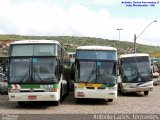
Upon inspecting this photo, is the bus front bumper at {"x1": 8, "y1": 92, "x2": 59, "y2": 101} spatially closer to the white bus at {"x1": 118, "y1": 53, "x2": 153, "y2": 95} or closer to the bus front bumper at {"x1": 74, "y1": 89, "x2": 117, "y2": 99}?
the bus front bumper at {"x1": 74, "y1": 89, "x2": 117, "y2": 99}

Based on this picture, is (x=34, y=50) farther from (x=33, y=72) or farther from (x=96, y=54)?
(x=96, y=54)

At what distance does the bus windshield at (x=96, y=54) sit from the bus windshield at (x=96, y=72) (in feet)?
0.99

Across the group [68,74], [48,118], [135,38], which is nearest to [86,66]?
[68,74]

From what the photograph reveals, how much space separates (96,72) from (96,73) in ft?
0.17

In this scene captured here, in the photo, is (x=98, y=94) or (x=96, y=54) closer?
(x=98, y=94)

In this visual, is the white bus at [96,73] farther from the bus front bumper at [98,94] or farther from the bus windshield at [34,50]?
the bus windshield at [34,50]

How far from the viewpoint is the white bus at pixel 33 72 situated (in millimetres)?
20516

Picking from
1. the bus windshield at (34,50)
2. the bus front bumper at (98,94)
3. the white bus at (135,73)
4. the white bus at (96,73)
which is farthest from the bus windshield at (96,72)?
the white bus at (135,73)

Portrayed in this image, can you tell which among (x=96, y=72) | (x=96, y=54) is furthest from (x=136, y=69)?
(x=96, y=72)

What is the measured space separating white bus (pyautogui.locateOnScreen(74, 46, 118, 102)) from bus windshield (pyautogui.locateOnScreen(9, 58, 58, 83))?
2.67 meters

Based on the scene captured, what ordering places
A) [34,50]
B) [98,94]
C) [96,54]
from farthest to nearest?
1. [96,54]
2. [98,94]
3. [34,50]

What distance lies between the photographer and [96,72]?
2333 centimetres

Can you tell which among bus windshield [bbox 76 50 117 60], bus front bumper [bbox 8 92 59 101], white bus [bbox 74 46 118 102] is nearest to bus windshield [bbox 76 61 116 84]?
white bus [bbox 74 46 118 102]

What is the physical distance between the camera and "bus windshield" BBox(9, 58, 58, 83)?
2064cm
